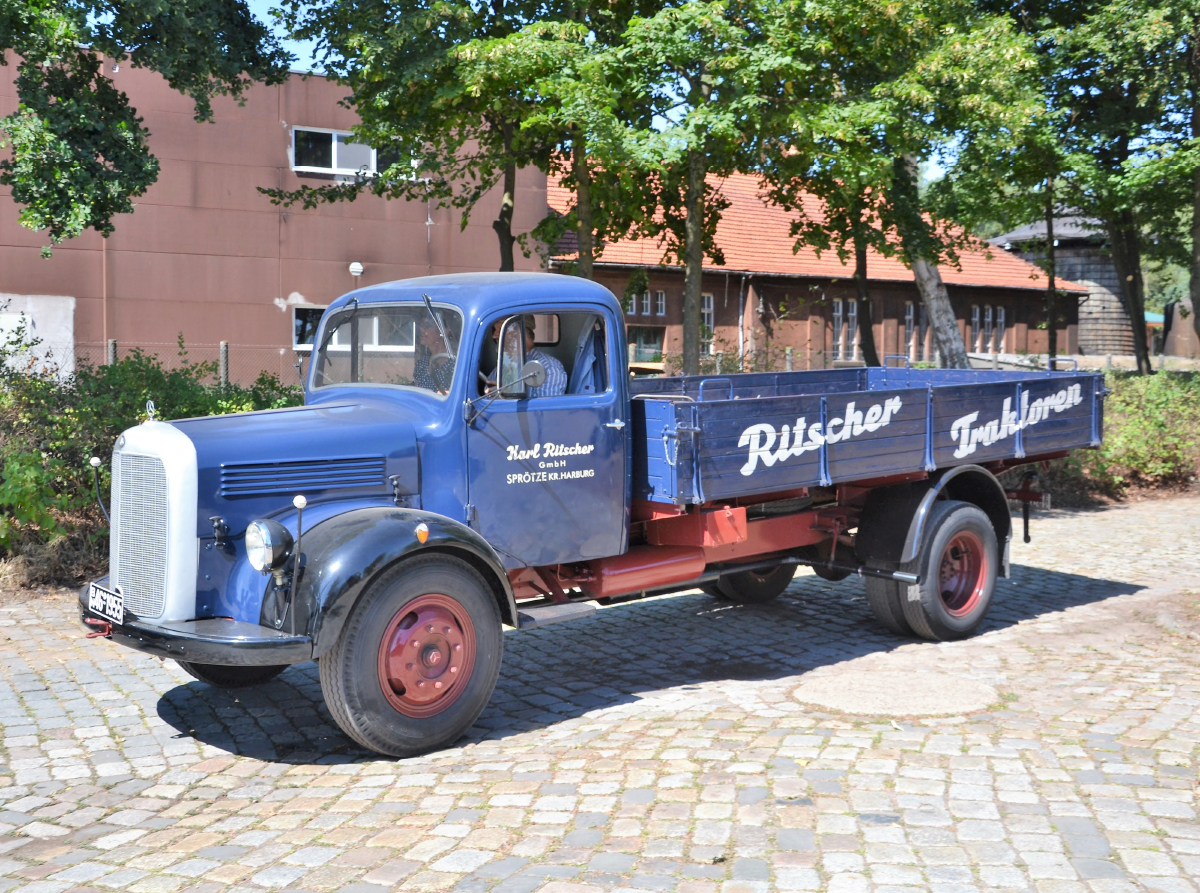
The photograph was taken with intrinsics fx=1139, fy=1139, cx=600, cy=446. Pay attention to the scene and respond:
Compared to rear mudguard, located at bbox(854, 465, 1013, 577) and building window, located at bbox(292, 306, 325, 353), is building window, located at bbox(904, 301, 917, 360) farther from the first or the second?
rear mudguard, located at bbox(854, 465, 1013, 577)

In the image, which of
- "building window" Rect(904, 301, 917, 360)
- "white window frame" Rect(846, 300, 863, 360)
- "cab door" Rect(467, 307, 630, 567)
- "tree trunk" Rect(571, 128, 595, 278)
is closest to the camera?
"cab door" Rect(467, 307, 630, 567)

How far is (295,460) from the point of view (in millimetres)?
5656

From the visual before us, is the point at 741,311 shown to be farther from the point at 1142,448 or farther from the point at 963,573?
the point at 963,573

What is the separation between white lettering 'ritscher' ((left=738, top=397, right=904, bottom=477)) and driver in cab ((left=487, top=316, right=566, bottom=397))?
111 centimetres

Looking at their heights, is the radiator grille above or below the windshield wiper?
below

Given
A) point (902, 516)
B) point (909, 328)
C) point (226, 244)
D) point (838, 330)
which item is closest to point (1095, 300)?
point (909, 328)

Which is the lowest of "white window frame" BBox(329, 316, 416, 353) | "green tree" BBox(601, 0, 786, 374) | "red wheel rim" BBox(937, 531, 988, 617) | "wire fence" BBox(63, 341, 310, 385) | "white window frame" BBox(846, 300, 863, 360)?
"red wheel rim" BBox(937, 531, 988, 617)

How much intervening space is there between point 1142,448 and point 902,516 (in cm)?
841

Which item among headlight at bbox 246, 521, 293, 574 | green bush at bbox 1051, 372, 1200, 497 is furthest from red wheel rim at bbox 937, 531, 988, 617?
green bush at bbox 1051, 372, 1200, 497

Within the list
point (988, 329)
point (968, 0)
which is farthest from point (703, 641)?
point (988, 329)

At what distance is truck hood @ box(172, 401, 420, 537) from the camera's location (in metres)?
5.47

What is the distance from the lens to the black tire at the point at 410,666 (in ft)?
17.3

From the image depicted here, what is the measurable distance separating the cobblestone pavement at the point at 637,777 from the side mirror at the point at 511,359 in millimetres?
1779

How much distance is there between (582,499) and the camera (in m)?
6.44
